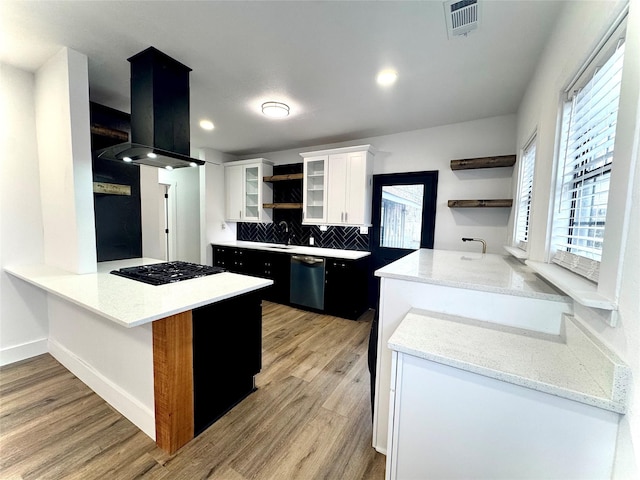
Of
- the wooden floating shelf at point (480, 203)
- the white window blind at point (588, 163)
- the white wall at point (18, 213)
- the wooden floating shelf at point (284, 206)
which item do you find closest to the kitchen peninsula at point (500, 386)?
the white window blind at point (588, 163)

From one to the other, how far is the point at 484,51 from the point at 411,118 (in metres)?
1.25

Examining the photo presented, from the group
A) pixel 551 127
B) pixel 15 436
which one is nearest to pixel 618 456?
pixel 551 127

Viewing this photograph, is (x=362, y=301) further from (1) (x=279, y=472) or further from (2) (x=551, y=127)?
(2) (x=551, y=127)

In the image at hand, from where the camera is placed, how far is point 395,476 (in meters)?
1.13

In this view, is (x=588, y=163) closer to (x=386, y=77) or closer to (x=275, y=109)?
(x=386, y=77)

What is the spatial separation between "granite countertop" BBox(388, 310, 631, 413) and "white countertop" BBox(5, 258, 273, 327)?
3.59 feet

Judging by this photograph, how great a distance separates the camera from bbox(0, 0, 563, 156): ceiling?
156cm

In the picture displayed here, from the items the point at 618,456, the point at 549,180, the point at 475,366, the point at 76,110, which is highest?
the point at 76,110

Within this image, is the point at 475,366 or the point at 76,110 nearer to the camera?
the point at 475,366

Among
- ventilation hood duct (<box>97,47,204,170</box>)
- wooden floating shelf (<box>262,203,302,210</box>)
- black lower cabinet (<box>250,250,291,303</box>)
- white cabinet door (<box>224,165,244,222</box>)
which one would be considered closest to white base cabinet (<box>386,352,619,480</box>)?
ventilation hood duct (<box>97,47,204,170</box>)

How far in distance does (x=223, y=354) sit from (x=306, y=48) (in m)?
2.25

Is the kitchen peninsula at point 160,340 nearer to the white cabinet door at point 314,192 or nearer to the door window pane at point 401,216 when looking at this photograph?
the white cabinet door at point 314,192

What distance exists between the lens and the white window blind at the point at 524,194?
89.5 inches

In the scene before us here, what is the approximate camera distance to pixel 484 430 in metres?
0.95
